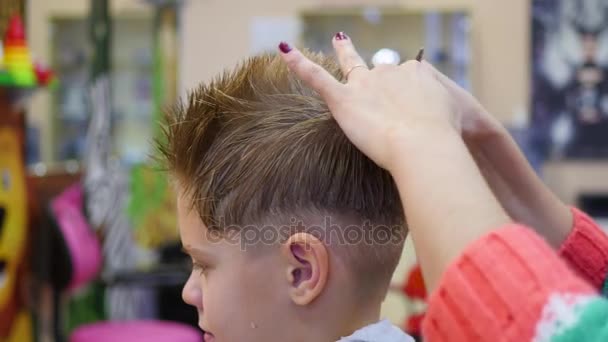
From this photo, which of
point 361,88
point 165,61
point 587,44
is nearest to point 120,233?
point 165,61

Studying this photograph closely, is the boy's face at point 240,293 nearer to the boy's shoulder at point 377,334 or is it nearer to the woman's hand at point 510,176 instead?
the boy's shoulder at point 377,334

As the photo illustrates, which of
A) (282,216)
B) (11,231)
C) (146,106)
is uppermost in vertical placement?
(282,216)

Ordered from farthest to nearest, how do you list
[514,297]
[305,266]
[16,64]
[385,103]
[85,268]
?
[85,268], [16,64], [305,266], [385,103], [514,297]

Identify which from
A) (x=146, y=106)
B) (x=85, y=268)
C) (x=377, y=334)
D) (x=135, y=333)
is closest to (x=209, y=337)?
(x=377, y=334)

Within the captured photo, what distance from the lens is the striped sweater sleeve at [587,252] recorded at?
88 cm

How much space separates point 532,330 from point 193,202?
1.48 feet

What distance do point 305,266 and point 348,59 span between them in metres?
0.22

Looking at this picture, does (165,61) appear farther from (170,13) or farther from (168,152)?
(168,152)

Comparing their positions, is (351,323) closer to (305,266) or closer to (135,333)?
(305,266)

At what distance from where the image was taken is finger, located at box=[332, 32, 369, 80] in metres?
0.68

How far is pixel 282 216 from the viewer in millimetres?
813

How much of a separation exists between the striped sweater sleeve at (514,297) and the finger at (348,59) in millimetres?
211

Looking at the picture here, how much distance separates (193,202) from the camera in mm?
866

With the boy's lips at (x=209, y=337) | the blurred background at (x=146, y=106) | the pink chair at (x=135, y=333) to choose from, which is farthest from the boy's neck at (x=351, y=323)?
the pink chair at (x=135, y=333)
